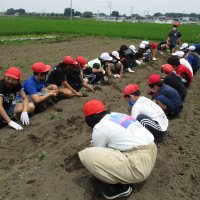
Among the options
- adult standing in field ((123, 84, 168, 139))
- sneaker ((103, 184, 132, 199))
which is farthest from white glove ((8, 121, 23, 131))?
sneaker ((103, 184, 132, 199))

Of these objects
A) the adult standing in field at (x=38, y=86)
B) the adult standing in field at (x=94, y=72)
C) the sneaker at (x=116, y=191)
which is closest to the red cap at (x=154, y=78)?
the adult standing in field at (x=38, y=86)

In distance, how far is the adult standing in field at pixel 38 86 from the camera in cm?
589

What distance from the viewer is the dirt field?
12.2 ft

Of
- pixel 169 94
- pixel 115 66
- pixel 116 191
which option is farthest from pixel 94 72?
pixel 116 191

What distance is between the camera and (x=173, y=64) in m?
8.07

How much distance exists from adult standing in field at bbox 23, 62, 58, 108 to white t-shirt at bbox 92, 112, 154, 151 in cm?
269

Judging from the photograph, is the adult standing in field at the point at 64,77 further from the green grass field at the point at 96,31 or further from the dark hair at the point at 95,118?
the green grass field at the point at 96,31

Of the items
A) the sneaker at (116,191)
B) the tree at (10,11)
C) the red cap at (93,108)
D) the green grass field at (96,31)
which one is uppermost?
the red cap at (93,108)

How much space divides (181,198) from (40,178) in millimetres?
1651

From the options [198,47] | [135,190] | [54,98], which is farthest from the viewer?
[198,47]

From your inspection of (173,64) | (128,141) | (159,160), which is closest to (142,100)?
(159,160)

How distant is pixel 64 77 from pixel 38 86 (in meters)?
0.88

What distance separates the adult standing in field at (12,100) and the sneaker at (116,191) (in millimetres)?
2432

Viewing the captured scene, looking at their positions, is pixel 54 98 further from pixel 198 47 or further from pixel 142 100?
pixel 198 47
